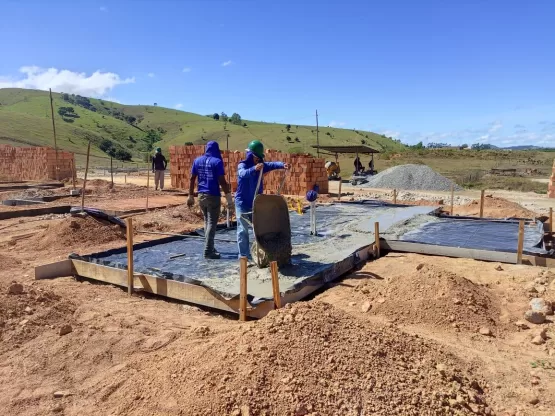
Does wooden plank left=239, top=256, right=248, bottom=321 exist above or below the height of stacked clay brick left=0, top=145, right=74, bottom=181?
below

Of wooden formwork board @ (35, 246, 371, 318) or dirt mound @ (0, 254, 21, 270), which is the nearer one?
wooden formwork board @ (35, 246, 371, 318)

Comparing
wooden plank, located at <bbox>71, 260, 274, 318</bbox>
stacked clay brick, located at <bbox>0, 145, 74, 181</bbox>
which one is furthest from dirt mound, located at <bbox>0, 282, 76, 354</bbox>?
stacked clay brick, located at <bbox>0, 145, 74, 181</bbox>

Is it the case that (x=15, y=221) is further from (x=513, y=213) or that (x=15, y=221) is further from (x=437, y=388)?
(x=513, y=213)

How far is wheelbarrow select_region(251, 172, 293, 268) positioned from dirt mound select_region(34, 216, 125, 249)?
11.7ft

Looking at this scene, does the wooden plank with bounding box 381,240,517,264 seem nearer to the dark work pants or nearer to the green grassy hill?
the dark work pants

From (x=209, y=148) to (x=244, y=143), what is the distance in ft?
165

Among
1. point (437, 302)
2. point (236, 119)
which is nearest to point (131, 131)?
point (236, 119)

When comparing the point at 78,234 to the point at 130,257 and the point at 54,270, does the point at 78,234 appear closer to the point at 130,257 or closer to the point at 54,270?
the point at 54,270

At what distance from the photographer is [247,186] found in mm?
5289

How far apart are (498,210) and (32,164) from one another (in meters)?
19.8

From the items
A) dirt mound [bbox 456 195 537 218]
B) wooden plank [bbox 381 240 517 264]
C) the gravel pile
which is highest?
the gravel pile

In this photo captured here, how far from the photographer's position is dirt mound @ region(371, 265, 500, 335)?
4020 mm

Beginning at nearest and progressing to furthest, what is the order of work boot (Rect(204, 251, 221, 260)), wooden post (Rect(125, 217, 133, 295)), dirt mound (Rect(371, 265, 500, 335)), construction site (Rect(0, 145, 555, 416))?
construction site (Rect(0, 145, 555, 416))
dirt mound (Rect(371, 265, 500, 335))
wooden post (Rect(125, 217, 133, 295))
work boot (Rect(204, 251, 221, 260))

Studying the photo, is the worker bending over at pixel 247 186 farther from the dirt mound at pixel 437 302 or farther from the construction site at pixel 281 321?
the dirt mound at pixel 437 302
